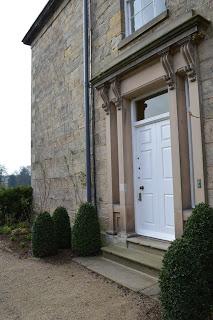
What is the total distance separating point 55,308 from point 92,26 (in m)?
5.67

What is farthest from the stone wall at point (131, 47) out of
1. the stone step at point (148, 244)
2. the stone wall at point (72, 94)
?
the stone step at point (148, 244)

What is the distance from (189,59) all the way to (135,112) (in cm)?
177

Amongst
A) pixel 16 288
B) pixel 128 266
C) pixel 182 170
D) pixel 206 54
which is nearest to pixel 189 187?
pixel 182 170

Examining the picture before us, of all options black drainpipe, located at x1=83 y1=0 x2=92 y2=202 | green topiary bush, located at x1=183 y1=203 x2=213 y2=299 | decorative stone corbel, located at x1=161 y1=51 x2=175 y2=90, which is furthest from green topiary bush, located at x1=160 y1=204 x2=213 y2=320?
black drainpipe, located at x1=83 y1=0 x2=92 y2=202

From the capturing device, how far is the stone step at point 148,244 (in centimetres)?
491

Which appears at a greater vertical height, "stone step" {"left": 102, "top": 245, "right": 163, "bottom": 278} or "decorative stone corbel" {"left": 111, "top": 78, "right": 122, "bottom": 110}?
"decorative stone corbel" {"left": 111, "top": 78, "right": 122, "bottom": 110}

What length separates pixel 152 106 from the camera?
581cm

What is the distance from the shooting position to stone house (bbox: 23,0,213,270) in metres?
4.54

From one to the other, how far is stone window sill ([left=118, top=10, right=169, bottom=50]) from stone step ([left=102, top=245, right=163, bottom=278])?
11.9 feet

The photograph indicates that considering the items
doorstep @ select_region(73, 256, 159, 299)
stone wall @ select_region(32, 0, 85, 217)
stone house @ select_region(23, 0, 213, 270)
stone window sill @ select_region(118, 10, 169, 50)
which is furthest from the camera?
stone wall @ select_region(32, 0, 85, 217)

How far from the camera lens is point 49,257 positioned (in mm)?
6031

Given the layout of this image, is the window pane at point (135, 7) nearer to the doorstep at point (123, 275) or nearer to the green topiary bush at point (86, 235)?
the green topiary bush at point (86, 235)

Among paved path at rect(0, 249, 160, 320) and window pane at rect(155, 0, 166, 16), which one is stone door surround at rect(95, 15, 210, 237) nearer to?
window pane at rect(155, 0, 166, 16)

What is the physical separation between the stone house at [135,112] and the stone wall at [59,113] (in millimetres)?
26
